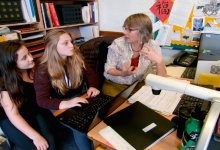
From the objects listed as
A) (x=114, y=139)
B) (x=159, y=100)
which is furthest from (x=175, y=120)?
(x=114, y=139)

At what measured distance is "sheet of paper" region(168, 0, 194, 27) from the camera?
1794mm

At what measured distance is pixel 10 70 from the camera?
1.25m

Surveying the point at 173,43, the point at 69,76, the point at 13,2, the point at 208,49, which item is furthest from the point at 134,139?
the point at 13,2

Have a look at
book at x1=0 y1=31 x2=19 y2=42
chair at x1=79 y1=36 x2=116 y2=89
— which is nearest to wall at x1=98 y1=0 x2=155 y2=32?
chair at x1=79 y1=36 x2=116 y2=89

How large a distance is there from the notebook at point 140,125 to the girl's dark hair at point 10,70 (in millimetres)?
738

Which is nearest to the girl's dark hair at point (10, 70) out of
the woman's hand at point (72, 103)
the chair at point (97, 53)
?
the woman's hand at point (72, 103)

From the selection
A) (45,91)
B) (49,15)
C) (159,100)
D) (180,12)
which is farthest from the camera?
(49,15)

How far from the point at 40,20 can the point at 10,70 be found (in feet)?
2.66

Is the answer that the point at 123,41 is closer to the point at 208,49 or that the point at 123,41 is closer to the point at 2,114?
the point at 208,49

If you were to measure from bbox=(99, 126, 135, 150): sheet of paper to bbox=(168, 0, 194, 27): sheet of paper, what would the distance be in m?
1.49

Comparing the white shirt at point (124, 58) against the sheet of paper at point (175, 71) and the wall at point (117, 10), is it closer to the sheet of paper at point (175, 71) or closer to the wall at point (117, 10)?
the sheet of paper at point (175, 71)

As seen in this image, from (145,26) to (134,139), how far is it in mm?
966

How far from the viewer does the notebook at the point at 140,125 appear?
0.75 metres

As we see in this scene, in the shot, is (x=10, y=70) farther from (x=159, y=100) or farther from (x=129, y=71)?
(x=159, y=100)
